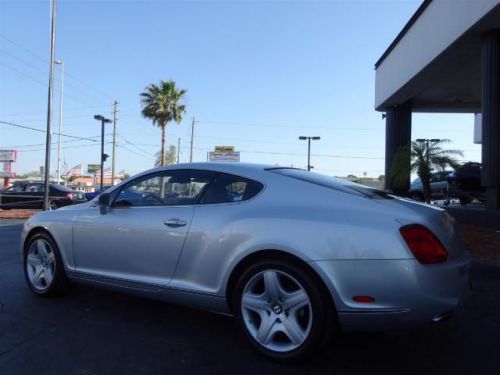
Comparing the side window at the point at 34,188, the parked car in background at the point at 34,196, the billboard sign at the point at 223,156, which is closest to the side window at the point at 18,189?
the parked car in background at the point at 34,196

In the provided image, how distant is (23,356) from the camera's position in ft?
11.5

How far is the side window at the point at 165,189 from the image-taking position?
13.5 ft

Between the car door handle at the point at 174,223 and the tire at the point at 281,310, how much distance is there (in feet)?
2.36

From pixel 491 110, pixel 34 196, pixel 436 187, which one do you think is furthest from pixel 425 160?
pixel 34 196

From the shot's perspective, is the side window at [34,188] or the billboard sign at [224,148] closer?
the side window at [34,188]

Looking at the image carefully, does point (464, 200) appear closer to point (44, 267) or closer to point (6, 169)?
point (44, 267)

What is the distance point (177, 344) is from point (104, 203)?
1587 mm

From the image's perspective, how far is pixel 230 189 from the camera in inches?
155

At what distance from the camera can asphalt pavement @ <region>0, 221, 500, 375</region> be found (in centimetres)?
333

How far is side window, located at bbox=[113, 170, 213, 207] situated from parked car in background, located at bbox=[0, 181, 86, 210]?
17.5 metres

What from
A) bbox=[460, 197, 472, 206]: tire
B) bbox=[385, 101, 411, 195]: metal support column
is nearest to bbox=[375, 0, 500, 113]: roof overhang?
bbox=[385, 101, 411, 195]: metal support column

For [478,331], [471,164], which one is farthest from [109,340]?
[471,164]

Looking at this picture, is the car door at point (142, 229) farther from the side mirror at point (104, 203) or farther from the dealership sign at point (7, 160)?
Result: the dealership sign at point (7, 160)

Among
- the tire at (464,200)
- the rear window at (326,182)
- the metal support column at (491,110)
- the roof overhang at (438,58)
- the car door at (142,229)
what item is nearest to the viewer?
the rear window at (326,182)
